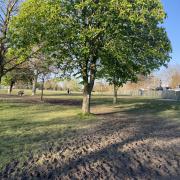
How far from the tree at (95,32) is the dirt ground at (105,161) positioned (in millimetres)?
8277

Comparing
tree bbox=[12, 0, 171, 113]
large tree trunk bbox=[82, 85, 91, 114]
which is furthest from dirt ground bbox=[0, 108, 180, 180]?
large tree trunk bbox=[82, 85, 91, 114]

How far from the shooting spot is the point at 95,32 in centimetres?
1825

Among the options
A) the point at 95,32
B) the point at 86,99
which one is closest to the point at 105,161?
the point at 95,32

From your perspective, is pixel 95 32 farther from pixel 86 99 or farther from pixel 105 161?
pixel 105 161

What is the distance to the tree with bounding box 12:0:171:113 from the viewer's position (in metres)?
18.5

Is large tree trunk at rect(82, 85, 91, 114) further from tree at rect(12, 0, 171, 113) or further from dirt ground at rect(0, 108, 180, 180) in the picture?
dirt ground at rect(0, 108, 180, 180)

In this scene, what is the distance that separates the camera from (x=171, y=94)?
217 feet

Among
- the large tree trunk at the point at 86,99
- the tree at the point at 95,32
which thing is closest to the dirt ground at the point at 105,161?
the tree at the point at 95,32

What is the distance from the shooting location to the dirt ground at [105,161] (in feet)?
23.4

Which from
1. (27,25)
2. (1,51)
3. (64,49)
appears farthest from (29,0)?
(1,51)

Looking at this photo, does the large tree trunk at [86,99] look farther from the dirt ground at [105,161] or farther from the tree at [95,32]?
the dirt ground at [105,161]

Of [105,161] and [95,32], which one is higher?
[95,32]

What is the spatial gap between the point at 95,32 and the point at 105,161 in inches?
438

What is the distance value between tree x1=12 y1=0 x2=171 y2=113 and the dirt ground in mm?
8277
